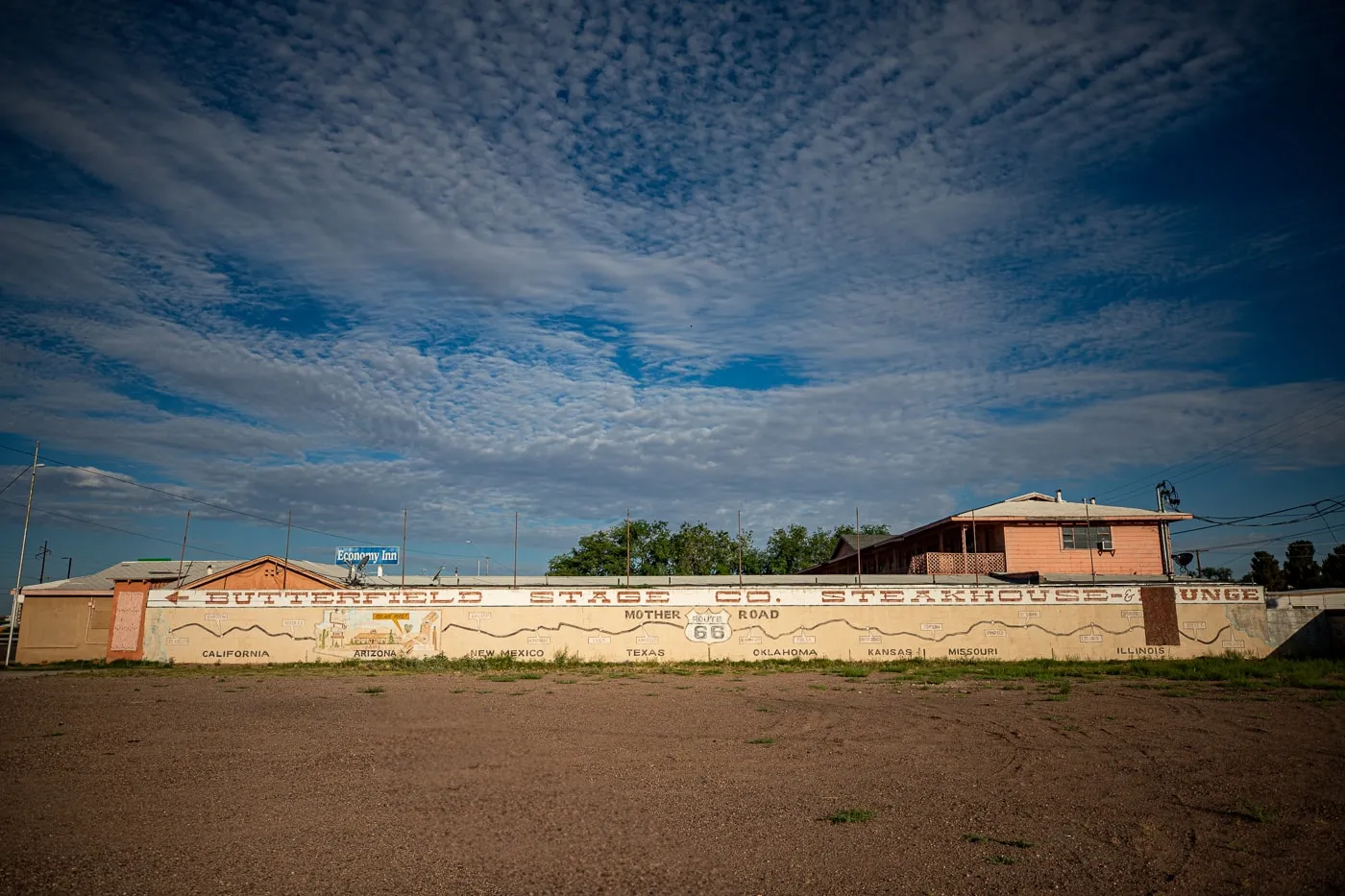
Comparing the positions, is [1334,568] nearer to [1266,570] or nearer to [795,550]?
[1266,570]

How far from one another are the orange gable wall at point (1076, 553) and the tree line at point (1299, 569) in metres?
48.2

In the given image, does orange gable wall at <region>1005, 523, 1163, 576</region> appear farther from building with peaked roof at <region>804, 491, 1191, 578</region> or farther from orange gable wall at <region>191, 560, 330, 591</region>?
orange gable wall at <region>191, 560, 330, 591</region>

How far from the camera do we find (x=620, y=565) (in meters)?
65.5

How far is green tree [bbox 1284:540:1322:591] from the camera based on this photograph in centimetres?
7938

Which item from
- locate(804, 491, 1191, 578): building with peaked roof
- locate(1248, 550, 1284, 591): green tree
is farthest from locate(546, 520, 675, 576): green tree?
locate(1248, 550, 1284, 591): green tree

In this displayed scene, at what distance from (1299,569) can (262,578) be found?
93.2 m

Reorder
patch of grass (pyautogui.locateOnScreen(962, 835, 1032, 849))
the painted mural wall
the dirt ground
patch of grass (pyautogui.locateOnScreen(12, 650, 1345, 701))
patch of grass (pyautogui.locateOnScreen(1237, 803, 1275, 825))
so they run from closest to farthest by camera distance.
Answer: the dirt ground → patch of grass (pyautogui.locateOnScreen(962, 835, 1032, 849)) → patch of grass (pyautogui.locateOnScreen(1237, 803, 1275, 825)) → patch of grass (pyautogui.locateOnScreen(12, 650, 1345, 701)) → the painted mural wall

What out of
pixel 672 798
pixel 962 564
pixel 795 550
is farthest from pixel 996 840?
pixel 795 550

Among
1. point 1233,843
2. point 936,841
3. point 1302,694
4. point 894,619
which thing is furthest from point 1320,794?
point 894,619

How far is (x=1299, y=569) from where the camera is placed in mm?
81000

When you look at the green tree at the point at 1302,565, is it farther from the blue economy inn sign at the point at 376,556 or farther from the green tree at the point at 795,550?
the blue economy inn sign at the point at 376,556

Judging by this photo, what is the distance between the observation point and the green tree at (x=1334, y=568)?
7431cm

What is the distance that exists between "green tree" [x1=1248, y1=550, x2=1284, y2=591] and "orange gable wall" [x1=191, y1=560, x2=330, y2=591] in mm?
88275

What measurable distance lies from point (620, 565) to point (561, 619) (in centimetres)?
4000
